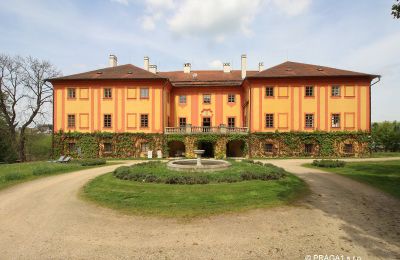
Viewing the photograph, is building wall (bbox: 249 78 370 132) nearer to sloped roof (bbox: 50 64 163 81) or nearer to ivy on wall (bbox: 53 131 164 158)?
ivy on wall (bbox: 53 131 164 158)

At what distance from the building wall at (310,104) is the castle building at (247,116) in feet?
0.35

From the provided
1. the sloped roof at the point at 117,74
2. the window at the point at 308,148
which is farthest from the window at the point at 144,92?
the window at the point at 308,148

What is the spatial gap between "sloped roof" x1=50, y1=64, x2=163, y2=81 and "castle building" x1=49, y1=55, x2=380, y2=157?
13 cm

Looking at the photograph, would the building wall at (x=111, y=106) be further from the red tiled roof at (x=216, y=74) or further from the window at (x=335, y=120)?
the window at (x=335, y=120)

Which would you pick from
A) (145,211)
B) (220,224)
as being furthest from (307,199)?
(145,211)

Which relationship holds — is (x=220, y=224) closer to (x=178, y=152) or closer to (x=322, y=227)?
(x=322, y=227)

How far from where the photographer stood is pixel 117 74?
29.9 metres

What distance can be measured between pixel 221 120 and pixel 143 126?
1036cm

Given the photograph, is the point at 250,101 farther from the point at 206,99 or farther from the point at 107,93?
the point at 107,93

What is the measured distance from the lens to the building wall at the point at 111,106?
29.0 metres

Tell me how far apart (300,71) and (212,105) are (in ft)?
37.7

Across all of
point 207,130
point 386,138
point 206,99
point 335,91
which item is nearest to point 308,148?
point 335,91

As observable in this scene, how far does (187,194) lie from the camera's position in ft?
31.5

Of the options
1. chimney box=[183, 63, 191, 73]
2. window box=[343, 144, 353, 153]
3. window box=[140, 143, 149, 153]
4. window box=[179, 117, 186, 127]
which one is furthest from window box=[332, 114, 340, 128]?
window box=[140, 143, 149, 153]
